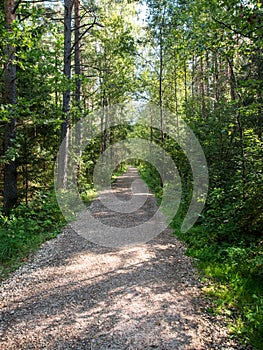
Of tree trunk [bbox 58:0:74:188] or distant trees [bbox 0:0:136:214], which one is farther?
tree trunk [bbox 58:0:74:188]

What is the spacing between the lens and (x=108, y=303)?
14.6 feet

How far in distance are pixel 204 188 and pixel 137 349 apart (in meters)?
7.12

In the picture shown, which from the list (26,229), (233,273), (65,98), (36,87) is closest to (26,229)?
(26,229)

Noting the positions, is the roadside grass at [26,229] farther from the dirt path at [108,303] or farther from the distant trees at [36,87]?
the distant trees at [36,87]

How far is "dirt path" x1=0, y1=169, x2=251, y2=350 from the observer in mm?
3561

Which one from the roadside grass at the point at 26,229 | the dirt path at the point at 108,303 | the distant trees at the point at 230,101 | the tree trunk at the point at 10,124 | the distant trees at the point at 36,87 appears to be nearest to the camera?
the dirt path at the point at 108,303

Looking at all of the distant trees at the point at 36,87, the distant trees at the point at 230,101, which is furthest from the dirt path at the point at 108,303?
the distant trees at the point at 36,87

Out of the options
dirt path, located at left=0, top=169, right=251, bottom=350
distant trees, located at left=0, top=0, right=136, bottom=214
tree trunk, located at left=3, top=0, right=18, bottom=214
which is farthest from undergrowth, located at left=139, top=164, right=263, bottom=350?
tree trunk, located at left=3, top=0, right=18, bottom=214

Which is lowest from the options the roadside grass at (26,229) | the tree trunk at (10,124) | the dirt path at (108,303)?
the dirt path at (108,303)

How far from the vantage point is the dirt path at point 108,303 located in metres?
3.56

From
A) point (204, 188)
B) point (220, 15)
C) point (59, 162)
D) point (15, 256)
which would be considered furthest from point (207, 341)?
point (59, 162)

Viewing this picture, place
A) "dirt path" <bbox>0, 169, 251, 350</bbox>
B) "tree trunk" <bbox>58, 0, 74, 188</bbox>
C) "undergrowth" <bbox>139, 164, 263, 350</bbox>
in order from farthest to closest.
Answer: "tree trunk" <bbox>58, 0, 74, 188</bbox> → "undergrowth" <bbox>139, 164, 263, 350</bbox> → "dirt path" <bbox>0, 169, 251, 350</bbox>

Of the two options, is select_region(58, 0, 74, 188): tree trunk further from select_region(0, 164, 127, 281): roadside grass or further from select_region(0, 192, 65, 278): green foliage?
select_region(0, 192, 65, 278): green foliage

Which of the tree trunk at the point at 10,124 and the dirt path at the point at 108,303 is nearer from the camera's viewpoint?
the dirt path at the point at 108,303
